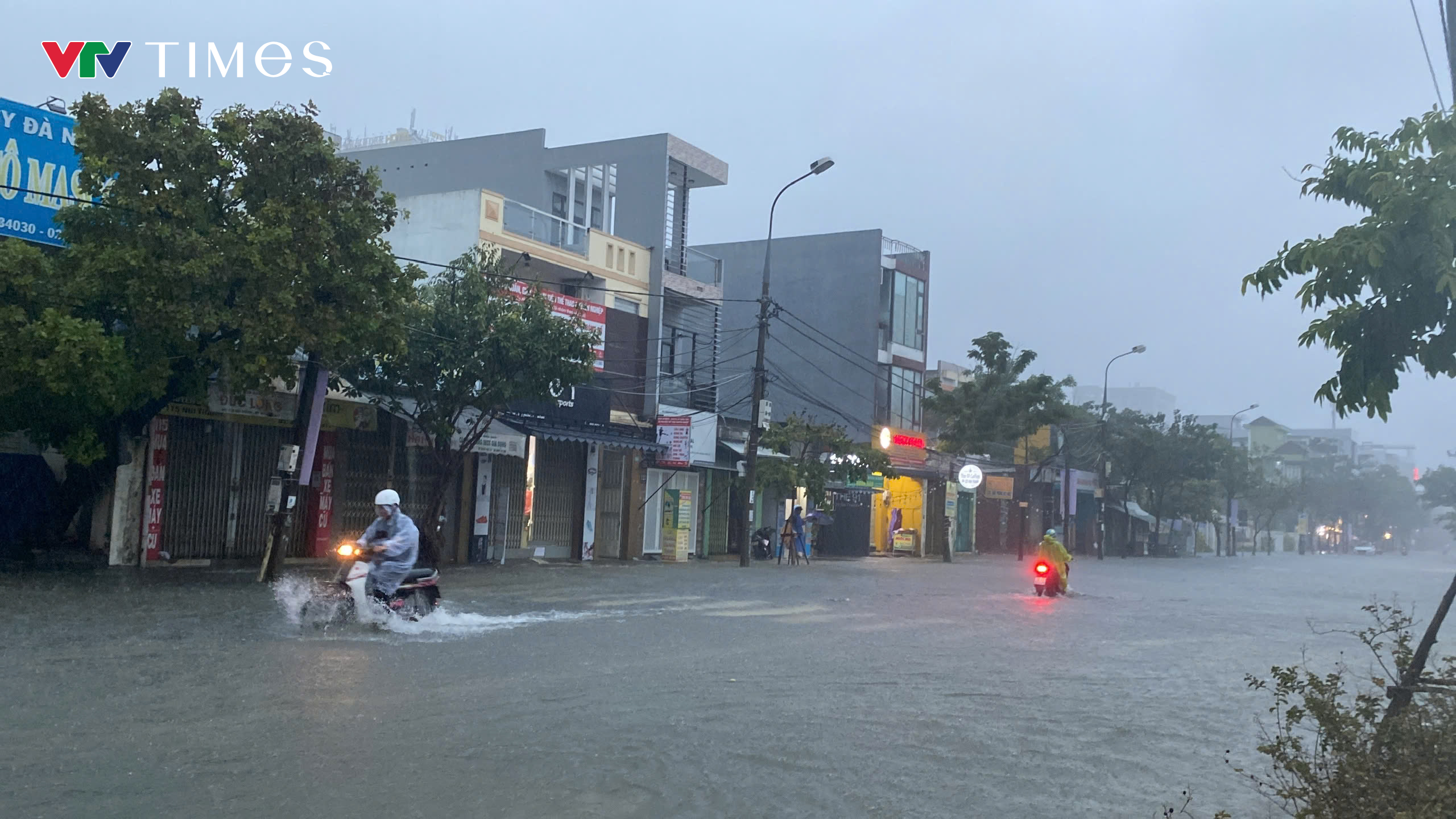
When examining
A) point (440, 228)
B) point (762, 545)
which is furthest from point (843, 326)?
point (440, 228)

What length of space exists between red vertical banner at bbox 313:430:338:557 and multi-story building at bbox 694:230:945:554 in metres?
23.8

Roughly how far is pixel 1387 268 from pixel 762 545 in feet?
104

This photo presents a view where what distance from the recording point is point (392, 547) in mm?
13734

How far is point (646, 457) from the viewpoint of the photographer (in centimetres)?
3338

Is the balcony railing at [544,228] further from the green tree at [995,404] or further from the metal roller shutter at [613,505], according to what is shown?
the green tree at [995,404]

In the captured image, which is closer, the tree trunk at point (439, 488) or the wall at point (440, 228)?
the tree trunk at point (439, 488)

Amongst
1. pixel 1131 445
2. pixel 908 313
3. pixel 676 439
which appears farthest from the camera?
pixel 1131 445

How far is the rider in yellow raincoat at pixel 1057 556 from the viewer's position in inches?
1002

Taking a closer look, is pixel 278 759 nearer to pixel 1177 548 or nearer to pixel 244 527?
pixel 244 527

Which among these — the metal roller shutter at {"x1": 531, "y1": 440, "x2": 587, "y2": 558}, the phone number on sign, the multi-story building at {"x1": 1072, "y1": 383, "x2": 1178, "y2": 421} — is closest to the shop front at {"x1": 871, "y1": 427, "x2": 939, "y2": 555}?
the metal roller shutter at {"x1": 531, "y1": 440, "x2": 587, "y2": 558}

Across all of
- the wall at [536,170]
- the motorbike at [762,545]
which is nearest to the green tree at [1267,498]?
the motorbike at [762,545]

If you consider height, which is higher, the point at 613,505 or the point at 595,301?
the point at 595,301

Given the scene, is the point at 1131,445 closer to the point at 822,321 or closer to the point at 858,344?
the point at 858,344

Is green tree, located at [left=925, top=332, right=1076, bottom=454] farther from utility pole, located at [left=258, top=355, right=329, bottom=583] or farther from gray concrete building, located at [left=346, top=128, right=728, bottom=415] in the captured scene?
utility pole, located at [left=258, top=355, right=329, bottom=583]
